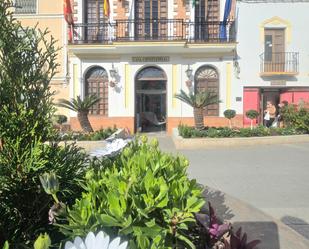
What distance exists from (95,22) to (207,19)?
7.31 m

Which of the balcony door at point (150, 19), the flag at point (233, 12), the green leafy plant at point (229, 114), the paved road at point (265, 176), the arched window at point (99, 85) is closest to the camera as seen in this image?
the paved road at point (265, 176)

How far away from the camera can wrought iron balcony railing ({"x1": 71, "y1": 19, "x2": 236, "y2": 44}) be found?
25.6 metres

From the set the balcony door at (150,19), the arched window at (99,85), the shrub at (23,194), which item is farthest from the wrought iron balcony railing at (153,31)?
the shrub at (23,194)

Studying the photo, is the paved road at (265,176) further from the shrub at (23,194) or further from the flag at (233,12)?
the flag at (233,12)

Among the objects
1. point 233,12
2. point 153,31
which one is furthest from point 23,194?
point 233,12

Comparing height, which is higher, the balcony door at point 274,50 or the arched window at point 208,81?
the balcony door at point 274,50

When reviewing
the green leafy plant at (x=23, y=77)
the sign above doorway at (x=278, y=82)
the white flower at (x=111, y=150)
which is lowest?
the white flower at (x=111, y=150)

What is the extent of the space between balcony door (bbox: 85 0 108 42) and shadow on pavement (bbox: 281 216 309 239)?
A: 21129 millimetres

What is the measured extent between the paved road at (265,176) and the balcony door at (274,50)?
955 cm

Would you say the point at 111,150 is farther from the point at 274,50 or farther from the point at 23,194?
the point at 274,50

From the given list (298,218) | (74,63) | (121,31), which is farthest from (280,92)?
(298,218)

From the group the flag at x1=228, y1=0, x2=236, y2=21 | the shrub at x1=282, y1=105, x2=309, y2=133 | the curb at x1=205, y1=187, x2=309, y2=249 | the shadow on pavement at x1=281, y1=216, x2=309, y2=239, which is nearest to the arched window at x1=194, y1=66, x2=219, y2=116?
the flag at x1=228, y1=0, x2=236, y2=21

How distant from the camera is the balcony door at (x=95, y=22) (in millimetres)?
26047

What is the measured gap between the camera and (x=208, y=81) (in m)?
26.0
